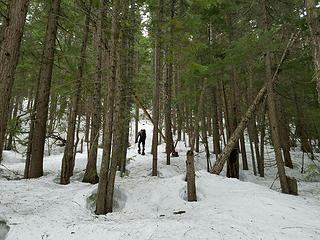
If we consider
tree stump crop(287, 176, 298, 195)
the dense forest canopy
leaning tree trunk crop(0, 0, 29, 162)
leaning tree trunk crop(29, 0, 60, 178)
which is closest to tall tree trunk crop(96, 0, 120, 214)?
the dense forest canopy

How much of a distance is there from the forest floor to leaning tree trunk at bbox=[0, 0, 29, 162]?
6.47 feet

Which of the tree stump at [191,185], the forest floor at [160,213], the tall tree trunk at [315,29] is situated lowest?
the forest floor at [160,213]

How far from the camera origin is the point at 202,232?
3.57 metres

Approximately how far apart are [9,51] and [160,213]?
4.92 meters

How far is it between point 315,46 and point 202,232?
18.9ft

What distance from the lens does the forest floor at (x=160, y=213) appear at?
12.0 ft

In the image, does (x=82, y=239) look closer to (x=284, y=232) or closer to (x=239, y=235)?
(x=239, y=235)

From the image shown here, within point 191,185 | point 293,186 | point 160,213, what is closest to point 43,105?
point 160,213

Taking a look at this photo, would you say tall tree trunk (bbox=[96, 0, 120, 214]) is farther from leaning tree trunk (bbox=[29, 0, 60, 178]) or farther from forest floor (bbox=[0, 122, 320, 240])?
leaning tree trunk (bbox=[29, 0, 60, 178])

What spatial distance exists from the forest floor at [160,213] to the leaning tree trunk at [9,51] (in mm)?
1972

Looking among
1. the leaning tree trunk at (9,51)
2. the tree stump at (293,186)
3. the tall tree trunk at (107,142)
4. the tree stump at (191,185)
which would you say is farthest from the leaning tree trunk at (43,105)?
the tree stump at (293,186)

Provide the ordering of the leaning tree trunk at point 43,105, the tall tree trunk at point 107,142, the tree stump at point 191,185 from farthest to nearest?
the leaning tree trunk at point 43,105, the tree stump at point 191,185, the tall tree trunk at point 107,142

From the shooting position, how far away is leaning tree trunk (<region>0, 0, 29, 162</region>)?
14.0 ft

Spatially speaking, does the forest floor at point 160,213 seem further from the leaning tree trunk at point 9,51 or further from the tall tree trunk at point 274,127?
the leaning tree trunk at point 9,51
